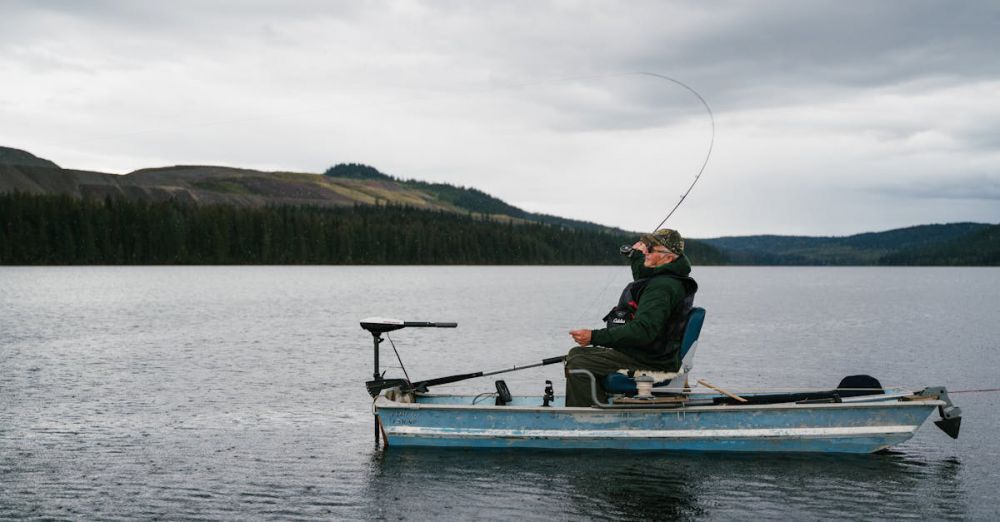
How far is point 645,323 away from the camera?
12453mm

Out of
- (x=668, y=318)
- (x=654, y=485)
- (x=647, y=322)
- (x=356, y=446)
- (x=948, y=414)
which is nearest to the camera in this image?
(x=654, y=485)

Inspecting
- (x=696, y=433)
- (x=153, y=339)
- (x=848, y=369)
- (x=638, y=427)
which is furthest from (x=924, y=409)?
(x=153, y=339)

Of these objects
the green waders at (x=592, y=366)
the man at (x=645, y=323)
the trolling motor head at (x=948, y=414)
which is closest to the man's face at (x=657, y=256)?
the man at (x=645, y=323)

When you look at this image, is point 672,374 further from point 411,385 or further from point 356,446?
point 356,446

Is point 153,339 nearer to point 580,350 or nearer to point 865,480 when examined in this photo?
point 580,350

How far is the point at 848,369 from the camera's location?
26.8m

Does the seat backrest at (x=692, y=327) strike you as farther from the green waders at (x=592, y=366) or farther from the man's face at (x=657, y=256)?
the man's face at (x=657, y=256)

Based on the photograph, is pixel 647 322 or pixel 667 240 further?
pixel 667 240

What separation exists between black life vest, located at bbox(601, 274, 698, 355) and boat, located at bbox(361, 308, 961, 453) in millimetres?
133

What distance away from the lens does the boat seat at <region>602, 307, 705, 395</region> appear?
12.9 meters

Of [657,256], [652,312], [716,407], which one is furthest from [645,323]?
[716,407]

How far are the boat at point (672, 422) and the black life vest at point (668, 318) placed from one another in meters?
0.13

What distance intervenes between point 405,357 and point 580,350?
1628 cm

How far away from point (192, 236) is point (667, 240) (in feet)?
471
